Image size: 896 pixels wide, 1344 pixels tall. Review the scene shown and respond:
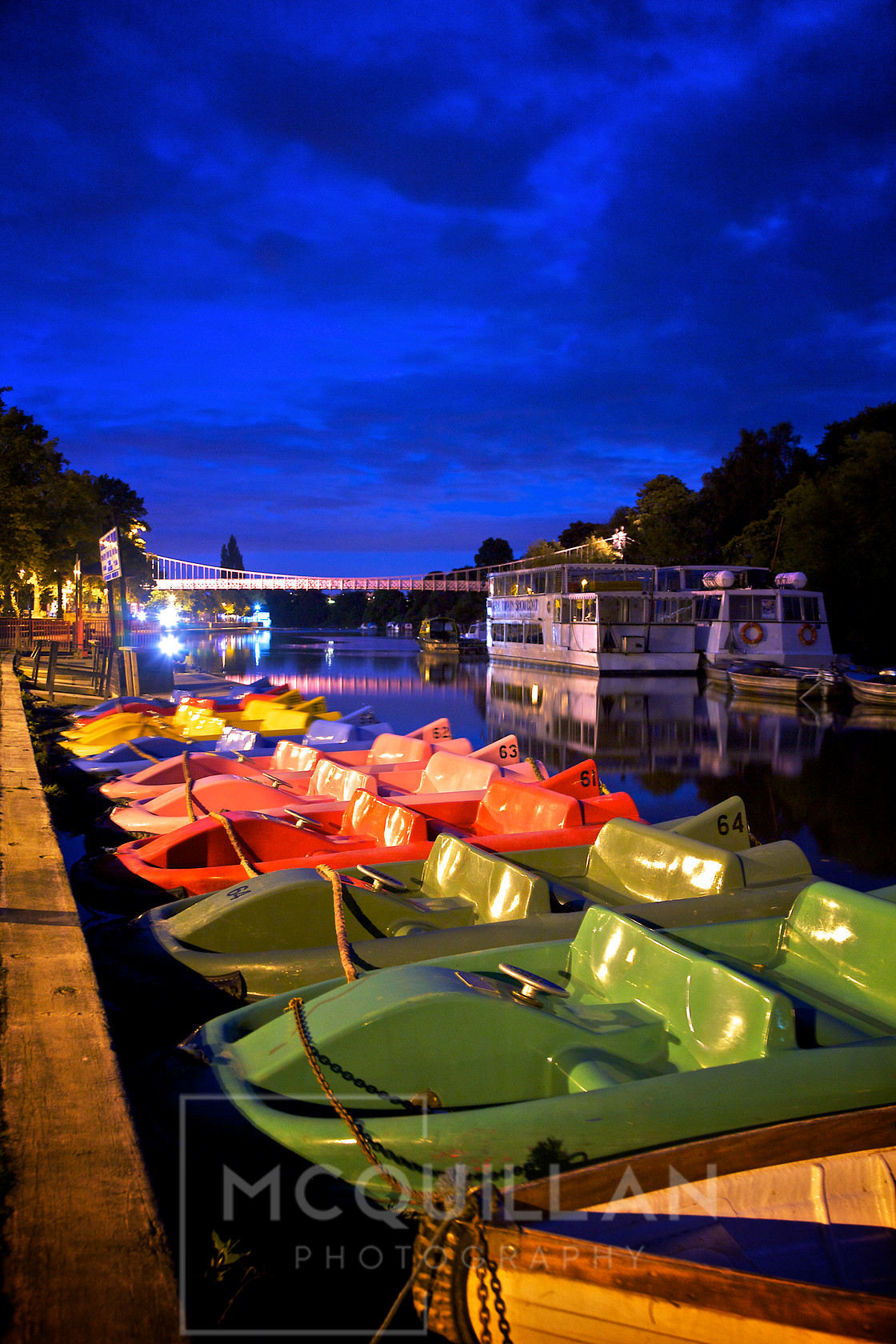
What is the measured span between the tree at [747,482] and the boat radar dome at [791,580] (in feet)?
74.1

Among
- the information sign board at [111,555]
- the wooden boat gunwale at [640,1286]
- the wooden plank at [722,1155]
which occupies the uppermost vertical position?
the information sign board at [111,555]

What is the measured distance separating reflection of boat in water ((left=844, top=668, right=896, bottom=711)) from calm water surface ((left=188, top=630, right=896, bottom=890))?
58 centimetres

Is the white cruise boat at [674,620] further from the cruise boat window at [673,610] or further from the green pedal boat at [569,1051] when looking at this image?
the green pedal boat at [569,1051]

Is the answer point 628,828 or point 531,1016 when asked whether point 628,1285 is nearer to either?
point 531,1016

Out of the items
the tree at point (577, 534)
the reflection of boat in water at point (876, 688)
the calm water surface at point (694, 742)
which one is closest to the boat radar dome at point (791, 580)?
the calm water surface at point (694, 742)

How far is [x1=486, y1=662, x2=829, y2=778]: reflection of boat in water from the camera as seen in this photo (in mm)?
16328

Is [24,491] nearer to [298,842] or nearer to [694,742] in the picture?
[694,742]

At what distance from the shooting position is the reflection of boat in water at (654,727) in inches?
643

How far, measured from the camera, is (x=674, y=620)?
126 feet

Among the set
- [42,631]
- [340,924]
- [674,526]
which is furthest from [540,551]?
[340,924]

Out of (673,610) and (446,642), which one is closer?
(673,610)

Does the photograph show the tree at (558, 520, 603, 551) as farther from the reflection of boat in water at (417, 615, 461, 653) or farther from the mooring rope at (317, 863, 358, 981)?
the mooring rope at (317, 863, 358, 981)

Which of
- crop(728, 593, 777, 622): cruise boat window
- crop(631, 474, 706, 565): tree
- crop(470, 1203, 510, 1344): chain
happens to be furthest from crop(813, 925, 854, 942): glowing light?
crop(631, 474, 706, 565): tree

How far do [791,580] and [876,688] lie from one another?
884cm
